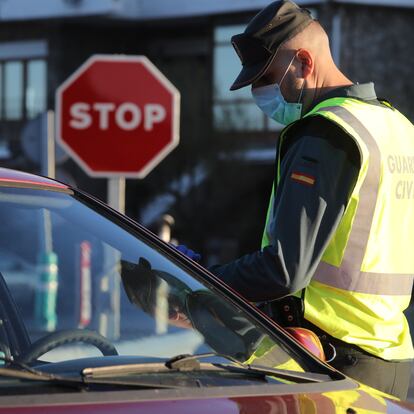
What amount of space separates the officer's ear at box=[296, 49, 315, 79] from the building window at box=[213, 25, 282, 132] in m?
22.2

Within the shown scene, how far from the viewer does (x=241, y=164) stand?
25.3 meters

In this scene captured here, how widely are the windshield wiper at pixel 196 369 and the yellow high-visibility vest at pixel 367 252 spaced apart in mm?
471

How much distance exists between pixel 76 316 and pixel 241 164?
2216cm

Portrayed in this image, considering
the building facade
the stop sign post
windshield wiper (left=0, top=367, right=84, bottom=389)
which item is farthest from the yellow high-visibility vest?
the building facade

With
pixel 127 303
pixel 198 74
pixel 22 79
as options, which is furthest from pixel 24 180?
pixel 22 79

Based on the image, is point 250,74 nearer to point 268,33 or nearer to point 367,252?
point 268,33

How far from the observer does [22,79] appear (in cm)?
3081

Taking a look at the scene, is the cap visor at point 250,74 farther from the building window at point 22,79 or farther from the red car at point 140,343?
→ the building window at point 22,79

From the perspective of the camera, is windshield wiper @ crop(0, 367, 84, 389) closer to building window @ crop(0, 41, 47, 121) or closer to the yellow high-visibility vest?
the yellow high-visibility vest

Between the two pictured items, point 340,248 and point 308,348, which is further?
point 340,248

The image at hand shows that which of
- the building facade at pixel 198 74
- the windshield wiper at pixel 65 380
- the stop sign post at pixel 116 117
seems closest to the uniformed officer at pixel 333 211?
the windshield wiper at pixel 65 380

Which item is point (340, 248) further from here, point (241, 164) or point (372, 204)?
point (241, 164)

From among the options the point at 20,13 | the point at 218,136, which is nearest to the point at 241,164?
the point at 218,136

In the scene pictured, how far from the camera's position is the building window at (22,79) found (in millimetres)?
30422
